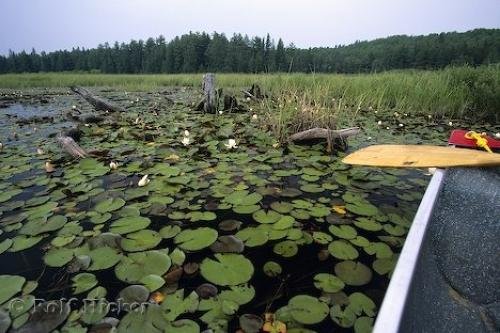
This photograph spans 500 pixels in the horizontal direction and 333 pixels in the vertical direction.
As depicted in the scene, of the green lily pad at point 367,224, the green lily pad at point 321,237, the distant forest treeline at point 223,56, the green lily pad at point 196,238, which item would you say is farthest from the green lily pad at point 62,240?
the distant forest treeline at point 223,56

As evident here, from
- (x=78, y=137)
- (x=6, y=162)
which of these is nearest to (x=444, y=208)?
(x=6, y=162)

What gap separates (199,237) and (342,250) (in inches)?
32.3

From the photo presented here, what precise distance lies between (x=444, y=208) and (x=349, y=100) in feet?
19.7

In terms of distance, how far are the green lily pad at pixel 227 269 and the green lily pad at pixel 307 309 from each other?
0.25 metres

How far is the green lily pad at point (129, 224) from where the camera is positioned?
175 centimetres

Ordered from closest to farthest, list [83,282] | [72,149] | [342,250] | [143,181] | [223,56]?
[83,282], [342,250], [143,181], [72,149], [223,56]

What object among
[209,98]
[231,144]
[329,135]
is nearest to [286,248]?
[231,144]

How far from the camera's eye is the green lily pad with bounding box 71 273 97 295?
1285 mm

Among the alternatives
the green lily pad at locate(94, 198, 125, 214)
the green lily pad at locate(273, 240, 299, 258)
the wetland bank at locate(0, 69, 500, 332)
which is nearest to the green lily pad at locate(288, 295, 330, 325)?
the wetland bank at locate(0, 69, 500, 332)

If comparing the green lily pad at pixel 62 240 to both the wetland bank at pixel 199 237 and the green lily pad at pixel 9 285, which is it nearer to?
the wetland bank at pixel 199 237

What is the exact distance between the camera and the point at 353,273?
4.66 feet

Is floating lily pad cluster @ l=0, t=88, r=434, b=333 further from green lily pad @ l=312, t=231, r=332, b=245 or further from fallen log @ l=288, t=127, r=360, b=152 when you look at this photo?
fallen log @ l=288, t=127, r=360, b=152

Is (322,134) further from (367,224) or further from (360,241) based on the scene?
(360,241)

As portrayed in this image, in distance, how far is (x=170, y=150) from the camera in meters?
3.41
